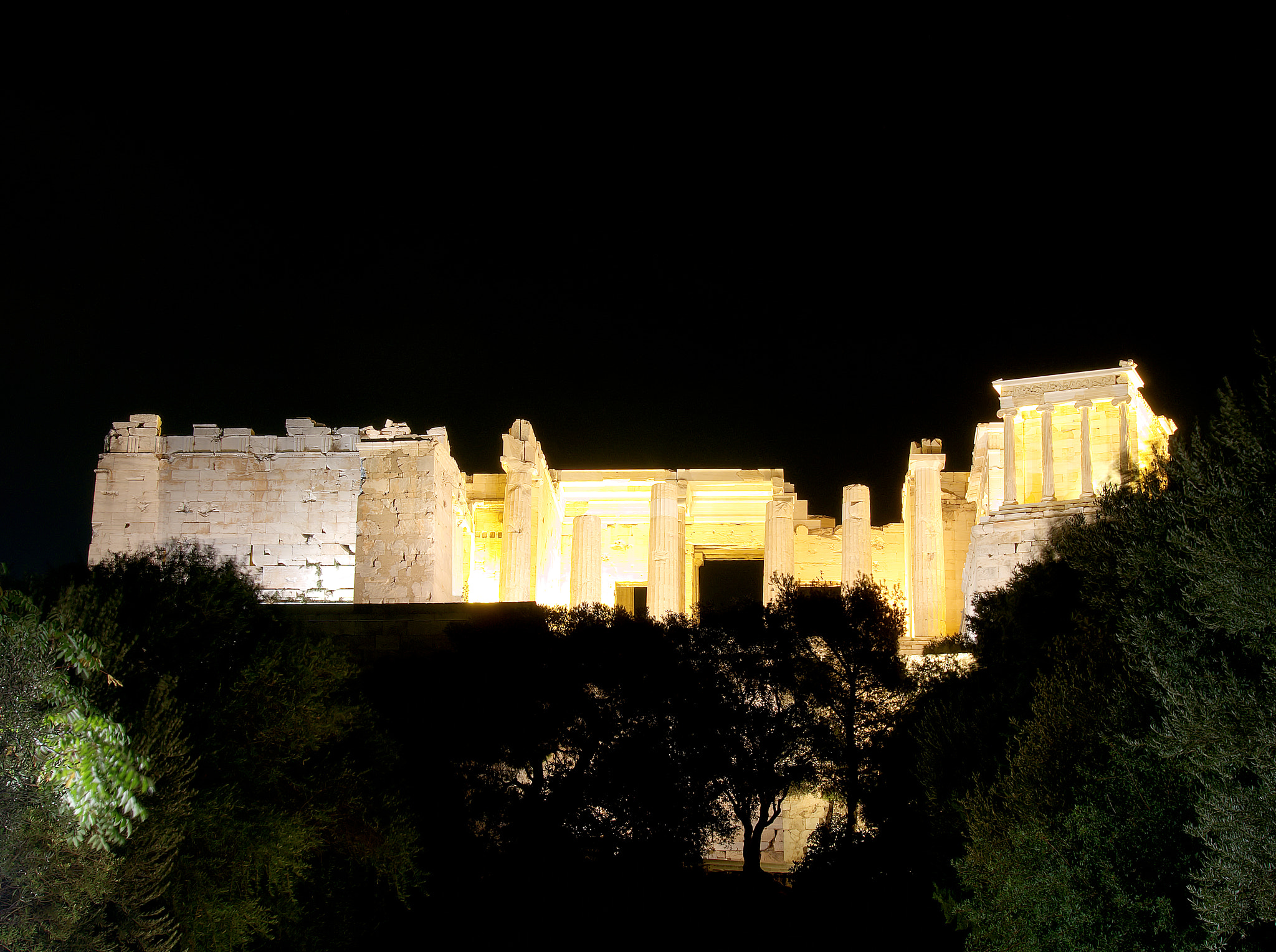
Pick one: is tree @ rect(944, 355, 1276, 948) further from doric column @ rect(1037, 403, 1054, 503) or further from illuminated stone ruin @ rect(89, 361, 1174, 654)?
doric column @ rect(1037, 403, 1054, 503)

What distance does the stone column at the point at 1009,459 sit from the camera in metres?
29.0

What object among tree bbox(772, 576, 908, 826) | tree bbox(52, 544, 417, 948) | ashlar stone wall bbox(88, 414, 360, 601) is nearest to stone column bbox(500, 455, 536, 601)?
ashlar stone wall bbox(88, 414, 360, 601)

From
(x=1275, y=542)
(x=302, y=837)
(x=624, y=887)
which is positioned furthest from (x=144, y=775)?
(x=1275, y=542)

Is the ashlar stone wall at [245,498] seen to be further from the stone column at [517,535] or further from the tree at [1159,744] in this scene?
the tree at [1159,744]

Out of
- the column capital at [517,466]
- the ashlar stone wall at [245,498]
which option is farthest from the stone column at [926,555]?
the ashlar stone wall at [245,498]

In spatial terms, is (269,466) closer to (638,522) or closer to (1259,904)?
(638,522)

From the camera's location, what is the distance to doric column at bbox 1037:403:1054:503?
28594mm

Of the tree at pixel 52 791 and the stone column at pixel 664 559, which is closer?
the tree at pixel 52 791

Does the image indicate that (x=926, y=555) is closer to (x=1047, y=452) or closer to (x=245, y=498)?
(x=1047, y=452)

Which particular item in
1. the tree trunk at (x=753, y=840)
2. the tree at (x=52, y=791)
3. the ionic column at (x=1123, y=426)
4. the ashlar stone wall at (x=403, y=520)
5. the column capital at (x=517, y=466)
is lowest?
the tree trunk at (x=753, y=840)

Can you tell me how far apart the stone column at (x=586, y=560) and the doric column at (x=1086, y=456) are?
11.8 metres

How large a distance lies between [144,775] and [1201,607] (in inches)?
412

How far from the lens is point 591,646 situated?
21.7 m

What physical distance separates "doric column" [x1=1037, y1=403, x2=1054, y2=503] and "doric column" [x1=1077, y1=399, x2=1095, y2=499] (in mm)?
697
